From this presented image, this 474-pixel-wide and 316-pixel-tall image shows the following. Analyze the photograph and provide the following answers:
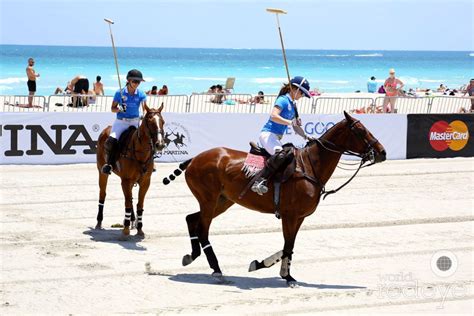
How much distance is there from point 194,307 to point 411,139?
15992 mm

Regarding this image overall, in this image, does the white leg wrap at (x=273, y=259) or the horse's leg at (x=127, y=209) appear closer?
the white leg wrap at (x=273, y=259)

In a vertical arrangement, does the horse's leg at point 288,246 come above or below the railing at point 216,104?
below

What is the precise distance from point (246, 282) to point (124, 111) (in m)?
4.20

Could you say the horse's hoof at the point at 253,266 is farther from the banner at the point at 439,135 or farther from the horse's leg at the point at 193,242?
the banner at the point at 439,135

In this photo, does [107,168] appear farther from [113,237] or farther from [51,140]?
[51,140]

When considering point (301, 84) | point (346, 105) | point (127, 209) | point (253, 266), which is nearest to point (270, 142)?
point (301, 84)

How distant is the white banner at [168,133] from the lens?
72.4ft

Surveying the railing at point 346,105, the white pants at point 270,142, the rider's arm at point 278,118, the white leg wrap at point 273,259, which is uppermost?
the railing at point 346,105

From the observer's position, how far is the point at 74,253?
43.5ft

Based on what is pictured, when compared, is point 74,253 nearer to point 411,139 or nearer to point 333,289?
point 333,289

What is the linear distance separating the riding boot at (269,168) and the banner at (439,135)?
13.9m

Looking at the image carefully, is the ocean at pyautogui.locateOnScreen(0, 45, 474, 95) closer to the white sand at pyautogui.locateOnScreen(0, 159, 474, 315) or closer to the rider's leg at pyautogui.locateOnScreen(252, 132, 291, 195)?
the white sand at pyautogui.locateOnScreen(0, 159, 474, 315)

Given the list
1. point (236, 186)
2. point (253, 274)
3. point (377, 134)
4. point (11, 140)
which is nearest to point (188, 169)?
point (236, 186)

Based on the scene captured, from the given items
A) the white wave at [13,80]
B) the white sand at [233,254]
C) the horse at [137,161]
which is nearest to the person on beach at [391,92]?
the white sand at [233,254]
